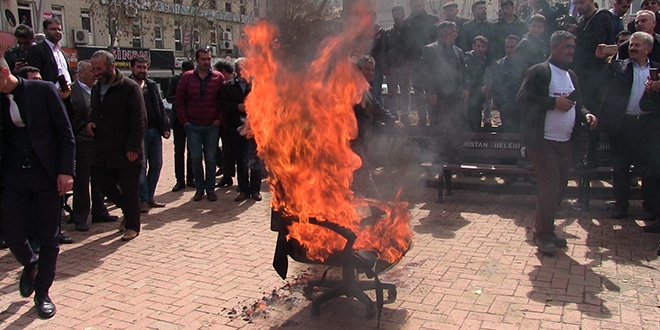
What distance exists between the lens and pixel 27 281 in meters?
4.80

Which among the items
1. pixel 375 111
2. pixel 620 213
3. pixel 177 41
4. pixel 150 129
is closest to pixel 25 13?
pixel 177 41

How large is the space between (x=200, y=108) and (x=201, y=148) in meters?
0.66

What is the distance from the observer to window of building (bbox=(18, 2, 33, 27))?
28.7 meters

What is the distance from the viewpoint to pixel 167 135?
8.23 m

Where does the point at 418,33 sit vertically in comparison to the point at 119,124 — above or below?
above

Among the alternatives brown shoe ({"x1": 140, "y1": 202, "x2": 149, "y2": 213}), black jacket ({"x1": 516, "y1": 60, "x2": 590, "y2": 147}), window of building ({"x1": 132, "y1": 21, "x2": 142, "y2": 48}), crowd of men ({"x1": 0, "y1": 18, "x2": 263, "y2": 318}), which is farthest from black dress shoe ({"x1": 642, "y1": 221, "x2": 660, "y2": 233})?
window of building ({"x1": 132, "y1": 21, "x2": 142, "y2": 48})

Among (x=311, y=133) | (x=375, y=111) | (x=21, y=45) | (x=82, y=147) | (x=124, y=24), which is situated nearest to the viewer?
(x=311, y=133)

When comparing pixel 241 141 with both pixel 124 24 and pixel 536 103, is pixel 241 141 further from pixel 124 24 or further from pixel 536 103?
pixel 124 24

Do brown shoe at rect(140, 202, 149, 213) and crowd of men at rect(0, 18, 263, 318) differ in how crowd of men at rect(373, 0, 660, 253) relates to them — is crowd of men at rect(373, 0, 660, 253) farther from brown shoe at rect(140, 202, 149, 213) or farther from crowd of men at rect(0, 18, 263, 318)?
brown shoe at rect(140, 202, 149, 213)

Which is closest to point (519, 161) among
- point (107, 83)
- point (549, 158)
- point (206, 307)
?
point (549, 158)

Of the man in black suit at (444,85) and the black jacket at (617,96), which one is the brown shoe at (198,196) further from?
the black jacket at (617,96)

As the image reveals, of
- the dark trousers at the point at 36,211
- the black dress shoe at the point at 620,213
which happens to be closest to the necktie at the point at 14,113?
the dark trousers at the point at 36,211

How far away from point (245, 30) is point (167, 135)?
13.3ft

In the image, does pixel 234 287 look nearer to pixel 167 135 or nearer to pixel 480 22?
pixel 167 135
